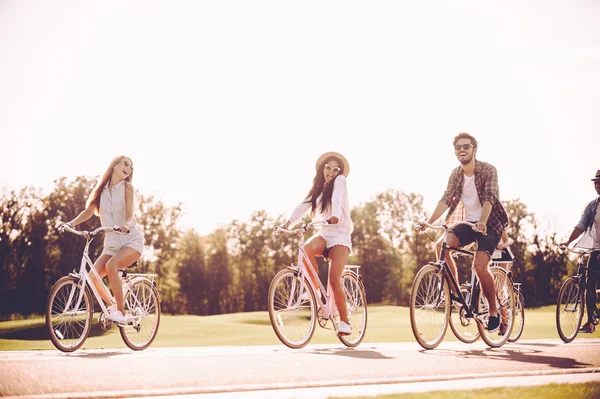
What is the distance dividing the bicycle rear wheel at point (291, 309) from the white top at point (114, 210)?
181 cm

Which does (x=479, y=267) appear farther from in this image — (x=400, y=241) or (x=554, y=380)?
(x=400, y=241)

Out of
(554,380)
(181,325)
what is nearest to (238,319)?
(181,325)

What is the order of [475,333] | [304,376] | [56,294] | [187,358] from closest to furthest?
[304,376]
[187,358]
[56,294]
[475,333]

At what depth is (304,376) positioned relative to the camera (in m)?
5.07

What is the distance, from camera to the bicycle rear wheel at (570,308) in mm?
9977

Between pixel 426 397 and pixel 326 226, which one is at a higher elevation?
pixel 326 226

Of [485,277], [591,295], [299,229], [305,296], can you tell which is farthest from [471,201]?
→ [591,295]

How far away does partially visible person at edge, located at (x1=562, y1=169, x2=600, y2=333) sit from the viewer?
10297 millimetres

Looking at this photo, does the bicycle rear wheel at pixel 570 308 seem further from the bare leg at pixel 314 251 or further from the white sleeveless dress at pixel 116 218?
the white sleeveless dress at pixel 116 218

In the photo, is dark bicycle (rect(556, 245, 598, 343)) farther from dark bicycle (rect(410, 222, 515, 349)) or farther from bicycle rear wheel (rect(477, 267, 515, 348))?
dark bicycle (rect(410, 222, 515, 349))

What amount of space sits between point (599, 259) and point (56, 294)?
7915 mm

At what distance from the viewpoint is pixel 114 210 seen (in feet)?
25.7

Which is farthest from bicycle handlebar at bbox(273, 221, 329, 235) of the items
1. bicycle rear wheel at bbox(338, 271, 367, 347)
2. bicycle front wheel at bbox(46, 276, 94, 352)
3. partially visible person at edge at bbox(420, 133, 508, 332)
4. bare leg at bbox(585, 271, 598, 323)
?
bare leg at bbox(585, 271, 598, 323)

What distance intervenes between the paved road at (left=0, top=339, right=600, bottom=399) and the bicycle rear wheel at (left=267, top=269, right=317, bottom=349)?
0.86 m
